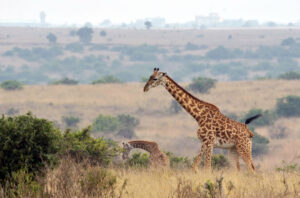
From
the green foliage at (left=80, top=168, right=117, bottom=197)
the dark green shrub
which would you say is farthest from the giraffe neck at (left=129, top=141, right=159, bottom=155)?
the dark green shrub

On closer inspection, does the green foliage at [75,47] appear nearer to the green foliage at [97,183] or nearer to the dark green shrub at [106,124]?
the dark green shrub at [106,124]

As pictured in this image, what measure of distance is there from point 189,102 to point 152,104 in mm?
35991

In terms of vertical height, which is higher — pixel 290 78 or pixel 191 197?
pixel 290 78

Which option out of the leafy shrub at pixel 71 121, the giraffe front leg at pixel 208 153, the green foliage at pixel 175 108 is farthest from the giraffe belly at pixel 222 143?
the green foliage at pixel 175 108

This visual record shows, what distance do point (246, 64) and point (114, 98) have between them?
82832mm

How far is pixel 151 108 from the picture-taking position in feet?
157

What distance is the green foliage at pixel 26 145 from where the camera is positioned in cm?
938

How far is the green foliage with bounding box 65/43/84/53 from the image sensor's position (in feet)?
460

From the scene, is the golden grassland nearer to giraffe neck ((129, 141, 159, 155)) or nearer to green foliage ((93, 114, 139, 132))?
giraffe neck ((129, 141, 159, 155))

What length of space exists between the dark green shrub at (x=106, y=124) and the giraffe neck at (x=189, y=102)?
27781mm

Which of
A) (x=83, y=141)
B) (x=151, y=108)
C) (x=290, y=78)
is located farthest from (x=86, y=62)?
(x=83, y=141)

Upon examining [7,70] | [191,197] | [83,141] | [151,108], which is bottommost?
[191,197]

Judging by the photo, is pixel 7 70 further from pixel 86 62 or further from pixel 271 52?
pixel 271 52

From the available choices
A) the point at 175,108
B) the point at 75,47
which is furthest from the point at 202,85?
the point at 75,47
